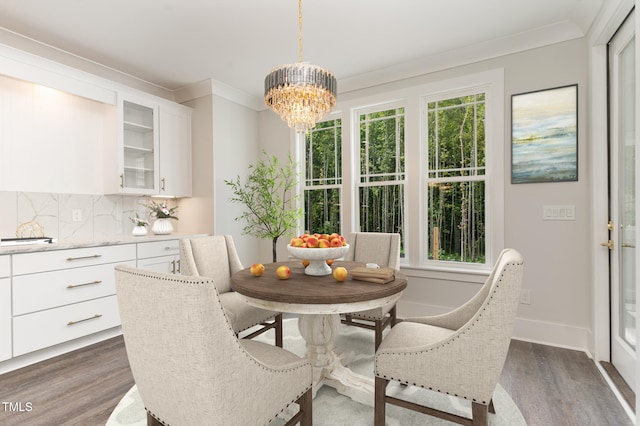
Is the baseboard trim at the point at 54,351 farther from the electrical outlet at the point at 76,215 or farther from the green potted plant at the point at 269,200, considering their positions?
the green potted plant at the point at 269,200

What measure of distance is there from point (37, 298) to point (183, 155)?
2.11 m

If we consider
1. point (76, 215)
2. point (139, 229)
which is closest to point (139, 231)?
point (139, 229)

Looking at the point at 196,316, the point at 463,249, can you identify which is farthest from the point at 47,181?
the point at 463,249

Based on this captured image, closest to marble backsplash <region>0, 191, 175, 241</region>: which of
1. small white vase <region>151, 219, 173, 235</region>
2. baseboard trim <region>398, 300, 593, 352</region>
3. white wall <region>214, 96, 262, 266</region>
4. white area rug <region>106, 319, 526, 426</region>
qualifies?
small white vase <region>151, 219, 173, 235</region>

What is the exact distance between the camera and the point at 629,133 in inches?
90.2

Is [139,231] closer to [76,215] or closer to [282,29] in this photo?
[76,215]

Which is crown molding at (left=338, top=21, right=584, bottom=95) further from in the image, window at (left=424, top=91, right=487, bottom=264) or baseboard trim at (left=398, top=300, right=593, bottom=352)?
baseboard trim at (left=398, top=300, right=593, bottom=352)

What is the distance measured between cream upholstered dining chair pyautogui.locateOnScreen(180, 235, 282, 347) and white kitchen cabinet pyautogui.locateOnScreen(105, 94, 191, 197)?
1473 millimetres

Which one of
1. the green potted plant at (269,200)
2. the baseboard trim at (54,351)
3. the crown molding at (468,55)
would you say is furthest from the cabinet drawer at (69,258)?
the crown molding at (468,55)

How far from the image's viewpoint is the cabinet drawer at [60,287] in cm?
253

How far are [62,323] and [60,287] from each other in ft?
0.96

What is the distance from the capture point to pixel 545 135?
289 centimetres

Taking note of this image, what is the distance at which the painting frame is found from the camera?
9.16ft

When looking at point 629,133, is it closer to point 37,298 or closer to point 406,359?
point 406,359
